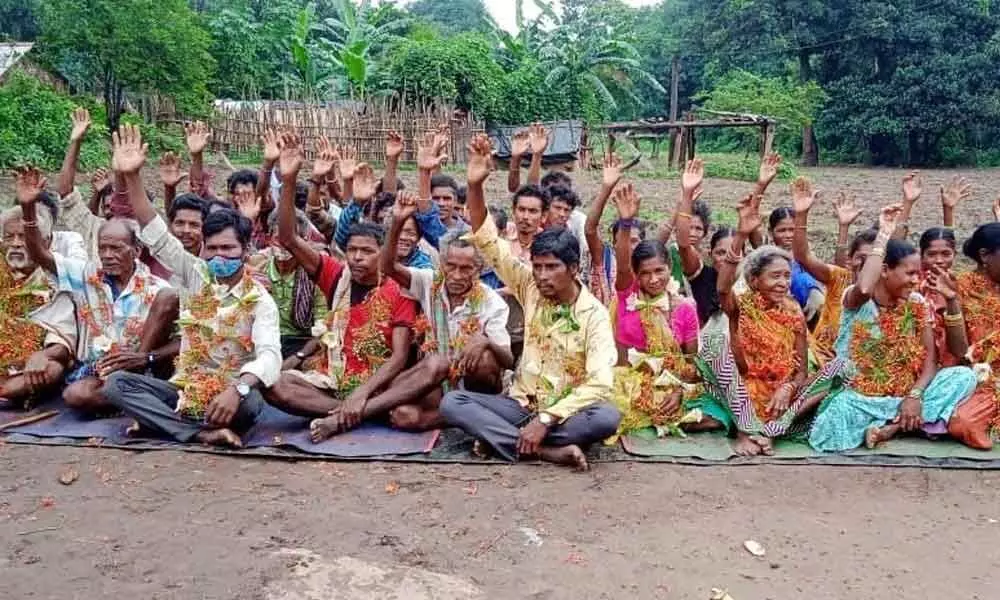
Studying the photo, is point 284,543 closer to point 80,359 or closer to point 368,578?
point 368,578

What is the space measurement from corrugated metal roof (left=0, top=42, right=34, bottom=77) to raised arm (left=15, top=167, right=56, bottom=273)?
52.8 feet

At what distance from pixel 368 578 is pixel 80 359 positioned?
117 inches

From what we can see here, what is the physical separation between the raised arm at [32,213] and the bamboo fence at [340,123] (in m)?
13.4

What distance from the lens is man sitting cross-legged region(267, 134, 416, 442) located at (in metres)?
4.84

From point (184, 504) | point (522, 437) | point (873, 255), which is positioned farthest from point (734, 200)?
point (184, 504)

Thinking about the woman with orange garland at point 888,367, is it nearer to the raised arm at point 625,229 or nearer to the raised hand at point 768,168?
the raised hand at point 768,168

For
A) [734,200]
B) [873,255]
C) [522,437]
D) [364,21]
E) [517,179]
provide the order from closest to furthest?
[522,437], [873,255], [517,179], [734,200], [364,21]

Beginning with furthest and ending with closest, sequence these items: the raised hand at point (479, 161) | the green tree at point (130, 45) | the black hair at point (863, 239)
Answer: the green tree at point (130, 45) → the black hair at point (863, 239) → the raised hand at point (479, 161)

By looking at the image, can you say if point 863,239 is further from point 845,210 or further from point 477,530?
point 477,530

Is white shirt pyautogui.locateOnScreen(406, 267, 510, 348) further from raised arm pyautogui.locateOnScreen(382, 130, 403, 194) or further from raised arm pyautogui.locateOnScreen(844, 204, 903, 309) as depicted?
raised arm pyautogui.locateOnScreen(844, 204, 903, 309)

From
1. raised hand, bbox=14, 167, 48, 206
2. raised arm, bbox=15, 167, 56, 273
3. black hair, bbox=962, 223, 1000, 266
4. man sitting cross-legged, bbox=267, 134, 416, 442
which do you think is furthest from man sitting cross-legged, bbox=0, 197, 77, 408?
black hair, bbox=962, 223, 1000, 266

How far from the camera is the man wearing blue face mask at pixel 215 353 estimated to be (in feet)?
15.2

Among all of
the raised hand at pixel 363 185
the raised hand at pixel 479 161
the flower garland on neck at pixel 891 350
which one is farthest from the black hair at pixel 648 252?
the raised hand at pixel 363 185

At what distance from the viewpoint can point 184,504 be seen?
13.0 feet
